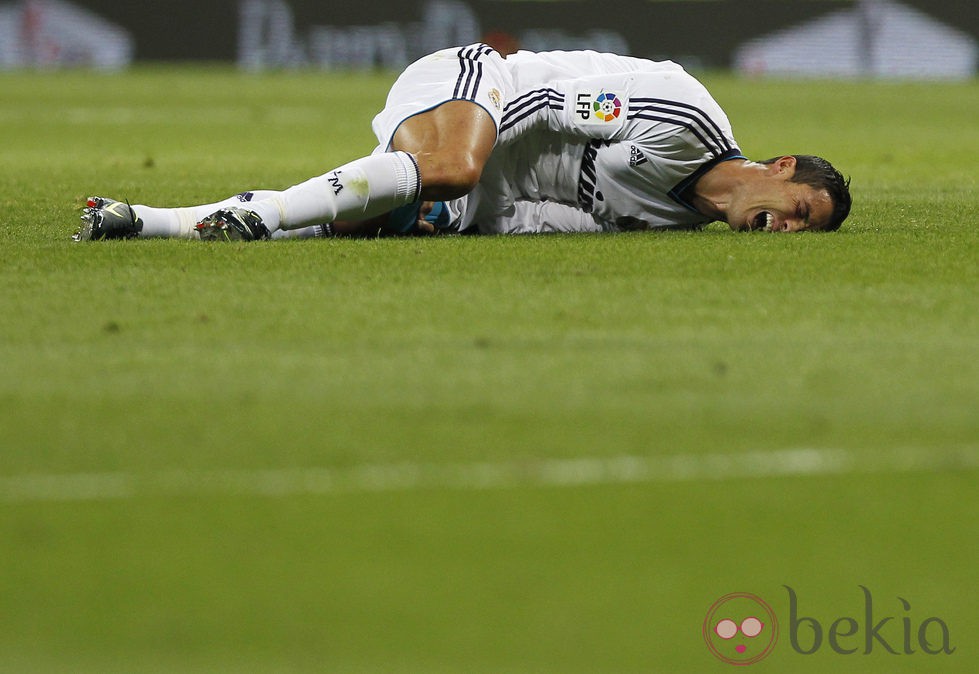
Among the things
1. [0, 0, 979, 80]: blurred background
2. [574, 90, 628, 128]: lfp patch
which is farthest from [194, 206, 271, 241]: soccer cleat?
[0, 0, 979, 80]: blurred background

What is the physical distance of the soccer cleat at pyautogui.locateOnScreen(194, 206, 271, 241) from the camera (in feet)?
19.3

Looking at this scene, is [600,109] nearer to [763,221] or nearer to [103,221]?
[763,221]

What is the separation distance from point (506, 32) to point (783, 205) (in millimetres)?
25607

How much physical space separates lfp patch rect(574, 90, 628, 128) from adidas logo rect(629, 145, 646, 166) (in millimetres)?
123

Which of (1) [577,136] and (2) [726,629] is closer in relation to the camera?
(2) [726,629]

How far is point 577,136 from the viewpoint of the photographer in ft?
21.0

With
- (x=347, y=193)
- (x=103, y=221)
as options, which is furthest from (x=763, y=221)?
(x=103, y=221)

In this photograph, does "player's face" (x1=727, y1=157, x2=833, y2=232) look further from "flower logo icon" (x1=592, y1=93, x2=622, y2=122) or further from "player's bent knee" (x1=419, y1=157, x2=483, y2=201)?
"player's bent knee" (x1=419, y1=157, x2=483, y2=201)

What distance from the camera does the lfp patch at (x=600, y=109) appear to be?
6.27 meters

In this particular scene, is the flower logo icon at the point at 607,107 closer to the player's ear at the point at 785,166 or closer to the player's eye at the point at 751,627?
the player's ear at the point at 785,166

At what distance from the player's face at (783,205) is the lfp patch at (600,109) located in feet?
1.98

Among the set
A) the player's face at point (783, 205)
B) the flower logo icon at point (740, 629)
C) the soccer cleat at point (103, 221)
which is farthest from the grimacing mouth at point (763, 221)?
the flower logo icon at point (740, 629)

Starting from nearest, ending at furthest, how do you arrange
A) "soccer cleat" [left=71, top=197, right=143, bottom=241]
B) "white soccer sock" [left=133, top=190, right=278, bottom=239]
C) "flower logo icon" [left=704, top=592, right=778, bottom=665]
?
1. "flower logo icon" [left=704, top=592, right=778, bottom=665]
2. "soccer cleat" [left=71, top=197, right=143, bottom=241]
3. "white soccer sock" [left=133, top=190, right=278, bottom=239]

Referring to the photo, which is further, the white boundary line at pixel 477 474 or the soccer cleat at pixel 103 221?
the soccer cleat at pixel 103 221
